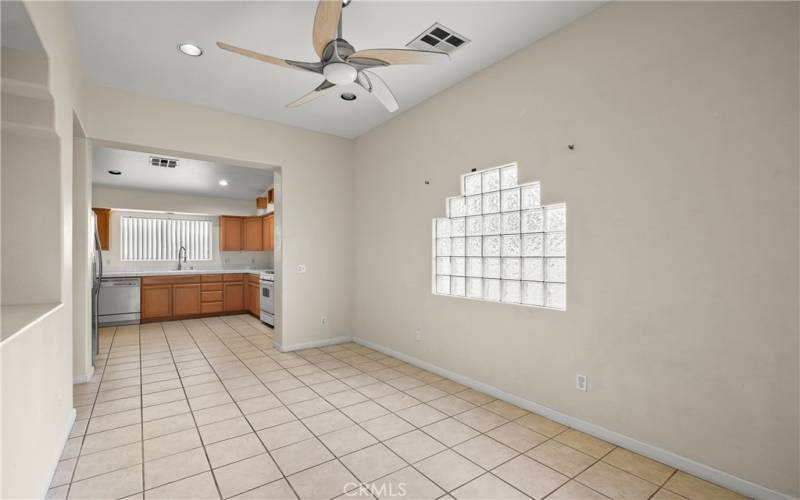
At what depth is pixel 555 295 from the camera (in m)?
2.86

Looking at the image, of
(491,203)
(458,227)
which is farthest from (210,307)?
(491,203)

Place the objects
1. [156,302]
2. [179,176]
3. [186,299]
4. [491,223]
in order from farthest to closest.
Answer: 1. [186,299]
2. [156,302]
3. [179,176]
4. [491,223]

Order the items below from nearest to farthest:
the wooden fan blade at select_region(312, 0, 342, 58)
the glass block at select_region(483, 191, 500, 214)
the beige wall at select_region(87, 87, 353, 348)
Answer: the wooden fan blade at select_region(312, 0, 342, 58), the glass block at select_region(483, 191, 500, 214), the beige wall at select_region(87, 87, 353, 348)

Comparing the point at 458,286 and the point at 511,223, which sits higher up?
the point at 511,223

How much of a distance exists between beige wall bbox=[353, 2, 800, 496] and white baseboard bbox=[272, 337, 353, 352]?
233cm

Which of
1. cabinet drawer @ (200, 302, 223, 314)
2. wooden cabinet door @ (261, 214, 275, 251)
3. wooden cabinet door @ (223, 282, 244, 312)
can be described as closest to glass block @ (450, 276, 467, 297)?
wooden cabinet door @ (261, 214, 275, 251)

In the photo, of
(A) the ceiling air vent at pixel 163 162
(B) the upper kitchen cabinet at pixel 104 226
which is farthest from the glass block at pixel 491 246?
(B) the upper kitchen cabinet at pixel 104 226

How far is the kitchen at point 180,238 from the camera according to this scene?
247 inches

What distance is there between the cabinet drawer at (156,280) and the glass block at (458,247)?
19.3 ft

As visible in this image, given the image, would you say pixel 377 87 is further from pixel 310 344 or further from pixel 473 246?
pixel 310 344

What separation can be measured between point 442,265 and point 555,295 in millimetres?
1321

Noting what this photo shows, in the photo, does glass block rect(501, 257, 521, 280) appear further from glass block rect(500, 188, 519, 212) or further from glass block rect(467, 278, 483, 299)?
glass block rect(500, 188, 519, 212)

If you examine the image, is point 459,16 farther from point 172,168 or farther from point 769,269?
point 172,168

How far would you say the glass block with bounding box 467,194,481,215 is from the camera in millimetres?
3484
